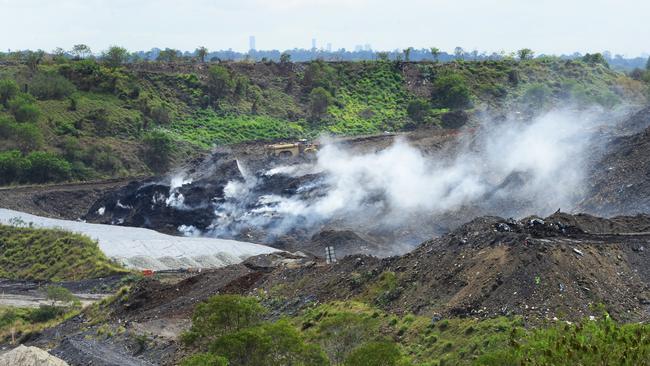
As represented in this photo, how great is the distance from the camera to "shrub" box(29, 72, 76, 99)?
340 ft

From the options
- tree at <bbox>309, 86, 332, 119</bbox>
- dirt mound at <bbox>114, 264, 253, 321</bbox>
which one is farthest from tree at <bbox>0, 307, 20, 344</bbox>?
tree at <bbox>309, 86, 332, 119</bbox>

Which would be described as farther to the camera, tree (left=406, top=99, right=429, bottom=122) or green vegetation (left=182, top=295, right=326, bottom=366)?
tree (left=406, top=99, right=429, bottom=122)

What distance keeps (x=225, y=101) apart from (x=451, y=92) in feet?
79.3

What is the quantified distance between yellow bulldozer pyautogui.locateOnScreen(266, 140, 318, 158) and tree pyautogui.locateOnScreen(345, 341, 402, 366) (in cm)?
5681

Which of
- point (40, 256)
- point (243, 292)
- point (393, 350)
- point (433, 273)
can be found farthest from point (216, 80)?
point (393, 350)

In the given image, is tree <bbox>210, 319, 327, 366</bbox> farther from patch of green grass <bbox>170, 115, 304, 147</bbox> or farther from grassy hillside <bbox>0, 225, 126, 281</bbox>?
patch of green grass <bbox>170, 115, 304, 147</bbox>

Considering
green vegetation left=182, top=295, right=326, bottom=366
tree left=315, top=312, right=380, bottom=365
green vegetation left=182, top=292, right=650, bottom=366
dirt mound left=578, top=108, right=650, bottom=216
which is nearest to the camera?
green vegetation left=182, top=292, right=650, bottom=366

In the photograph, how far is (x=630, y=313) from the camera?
112ft

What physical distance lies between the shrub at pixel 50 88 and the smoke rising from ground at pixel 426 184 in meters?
34.4

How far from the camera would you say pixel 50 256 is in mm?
65500

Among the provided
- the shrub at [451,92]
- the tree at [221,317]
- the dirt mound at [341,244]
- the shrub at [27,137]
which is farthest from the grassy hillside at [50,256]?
the shrub at [451,92]

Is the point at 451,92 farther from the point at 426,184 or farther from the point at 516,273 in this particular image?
the point at 516,273

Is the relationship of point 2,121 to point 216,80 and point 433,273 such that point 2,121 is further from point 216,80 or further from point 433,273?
point 433,273

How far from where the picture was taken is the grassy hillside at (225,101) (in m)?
93.9
